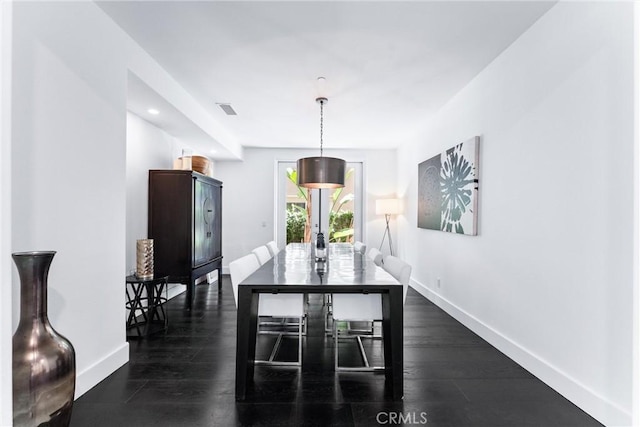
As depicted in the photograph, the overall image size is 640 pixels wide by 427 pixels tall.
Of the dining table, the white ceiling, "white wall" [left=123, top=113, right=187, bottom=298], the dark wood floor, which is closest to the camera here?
the dark wood floor

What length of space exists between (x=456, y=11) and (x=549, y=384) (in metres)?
2.61

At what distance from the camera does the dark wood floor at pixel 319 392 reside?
1.95 metres

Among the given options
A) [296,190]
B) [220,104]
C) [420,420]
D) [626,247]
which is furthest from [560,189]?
[296,190]

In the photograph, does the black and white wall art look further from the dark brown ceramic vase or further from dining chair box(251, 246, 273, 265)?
the dark brown ceramic vase

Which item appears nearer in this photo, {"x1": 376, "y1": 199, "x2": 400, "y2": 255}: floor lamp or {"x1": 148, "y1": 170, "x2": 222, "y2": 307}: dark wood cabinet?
{"x1": 148, "y1": 170, "x2": 222, "y2": 307}: dark wood cabinet

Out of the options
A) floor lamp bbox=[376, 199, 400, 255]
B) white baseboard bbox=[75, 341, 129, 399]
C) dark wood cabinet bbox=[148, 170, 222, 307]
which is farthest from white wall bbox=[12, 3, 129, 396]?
floor lamp bbox=[376, 199, 400, 255]

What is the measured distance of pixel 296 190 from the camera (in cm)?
697

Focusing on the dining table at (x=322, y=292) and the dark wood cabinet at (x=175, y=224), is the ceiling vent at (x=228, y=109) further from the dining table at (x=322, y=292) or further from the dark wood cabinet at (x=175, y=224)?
the dining table at (x=322, y=292)

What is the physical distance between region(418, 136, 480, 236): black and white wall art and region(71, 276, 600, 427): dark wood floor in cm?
126

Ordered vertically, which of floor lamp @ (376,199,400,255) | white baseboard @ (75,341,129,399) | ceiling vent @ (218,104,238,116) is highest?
ceiling vent @ (218,104,238,116)

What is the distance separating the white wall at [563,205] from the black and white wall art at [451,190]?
13cm

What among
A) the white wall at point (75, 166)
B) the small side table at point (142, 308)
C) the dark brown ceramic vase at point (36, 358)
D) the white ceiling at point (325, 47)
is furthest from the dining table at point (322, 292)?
the white ceiling at point (325, 47)

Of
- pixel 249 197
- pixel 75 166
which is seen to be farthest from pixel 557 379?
pixel 249 197

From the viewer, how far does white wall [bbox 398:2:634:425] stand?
72.7 inches
